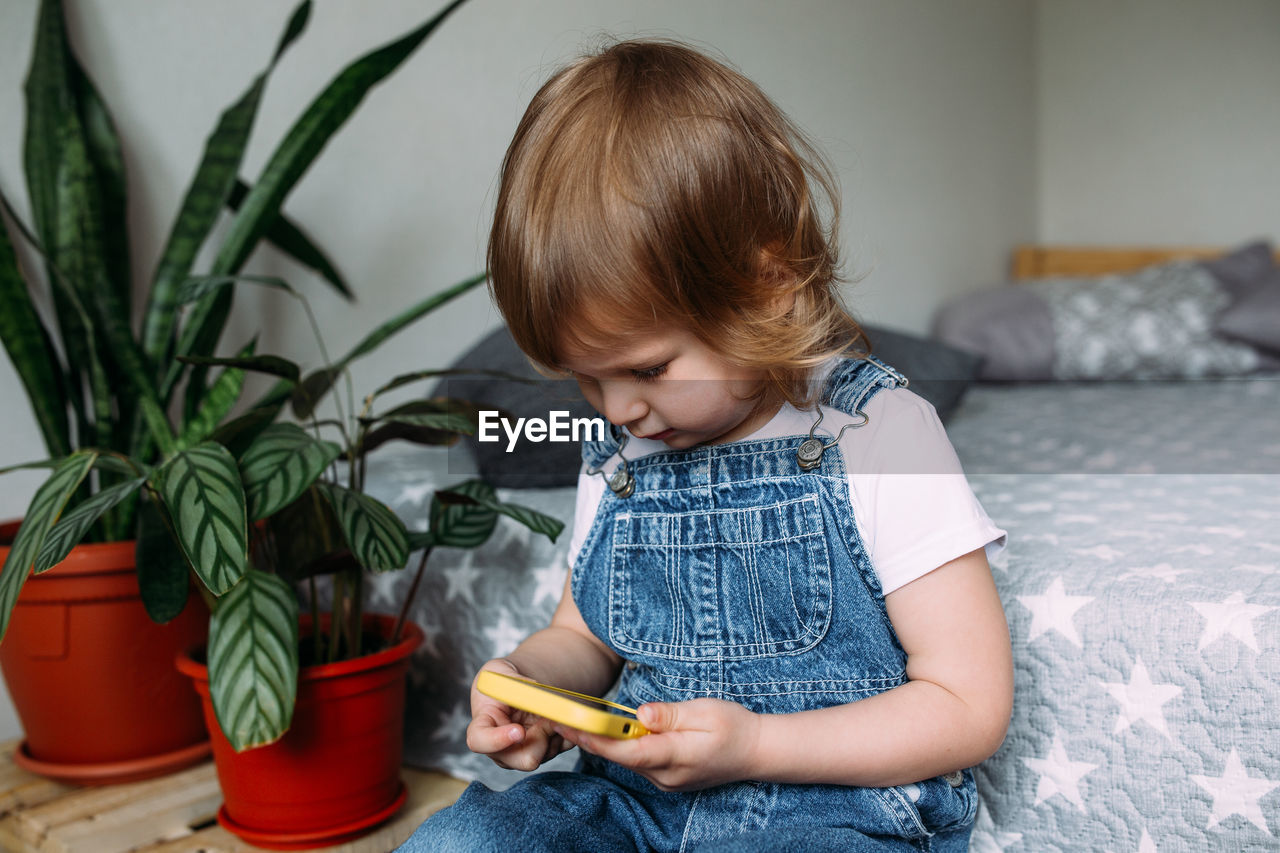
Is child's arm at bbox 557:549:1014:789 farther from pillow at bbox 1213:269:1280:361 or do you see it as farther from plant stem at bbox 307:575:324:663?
pillow at bbox 1213:269:1280:361

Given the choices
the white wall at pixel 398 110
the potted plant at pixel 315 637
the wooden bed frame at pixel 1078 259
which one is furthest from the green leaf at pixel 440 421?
the wooden bed frame at pixel 1078 259

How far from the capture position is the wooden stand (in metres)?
0.94

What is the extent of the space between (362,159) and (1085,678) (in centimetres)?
114

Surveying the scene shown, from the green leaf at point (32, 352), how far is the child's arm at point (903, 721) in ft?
2.37

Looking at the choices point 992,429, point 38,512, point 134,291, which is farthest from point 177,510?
point 992,429

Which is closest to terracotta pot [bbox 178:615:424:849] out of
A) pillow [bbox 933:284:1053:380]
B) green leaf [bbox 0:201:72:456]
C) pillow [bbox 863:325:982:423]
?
green leaf [bbox 0:201:72:456]

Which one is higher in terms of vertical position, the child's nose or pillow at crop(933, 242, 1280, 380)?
the child's nose

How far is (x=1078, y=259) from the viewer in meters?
3.29

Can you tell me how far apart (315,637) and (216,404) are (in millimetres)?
244

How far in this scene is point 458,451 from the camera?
148cm

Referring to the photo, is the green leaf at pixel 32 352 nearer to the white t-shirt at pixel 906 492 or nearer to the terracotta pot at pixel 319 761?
the terracotta pot at pixel 319 761

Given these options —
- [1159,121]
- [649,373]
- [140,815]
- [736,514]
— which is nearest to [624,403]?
[649,373]

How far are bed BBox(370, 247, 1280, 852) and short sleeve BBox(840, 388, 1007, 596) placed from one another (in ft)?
0.60

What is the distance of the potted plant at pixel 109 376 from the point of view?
3.20ft
